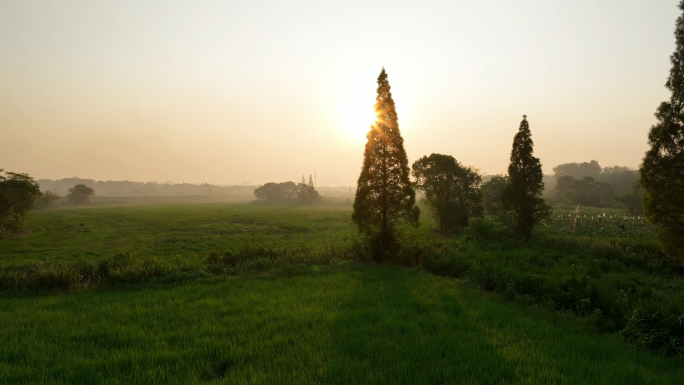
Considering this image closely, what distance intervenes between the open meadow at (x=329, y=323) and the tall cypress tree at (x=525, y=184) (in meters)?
8.69

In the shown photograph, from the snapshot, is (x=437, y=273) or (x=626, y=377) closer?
(x=626, y=377)

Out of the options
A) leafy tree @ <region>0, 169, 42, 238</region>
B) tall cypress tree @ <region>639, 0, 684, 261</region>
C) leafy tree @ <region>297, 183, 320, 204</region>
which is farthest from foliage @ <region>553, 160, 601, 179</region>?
leafy tree @ <region>0, 169, 42, 238</region>

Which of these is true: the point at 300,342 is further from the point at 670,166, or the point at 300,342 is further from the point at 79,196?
the point at 79,196

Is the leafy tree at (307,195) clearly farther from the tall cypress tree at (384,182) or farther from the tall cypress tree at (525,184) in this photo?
the tall cypress tree at (384,182)

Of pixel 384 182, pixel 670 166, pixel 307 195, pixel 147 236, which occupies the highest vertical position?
pixel 670 166

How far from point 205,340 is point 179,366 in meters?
1.06

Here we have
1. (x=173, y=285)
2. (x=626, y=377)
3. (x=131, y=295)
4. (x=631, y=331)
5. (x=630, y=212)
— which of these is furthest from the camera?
(x=630, y=212)

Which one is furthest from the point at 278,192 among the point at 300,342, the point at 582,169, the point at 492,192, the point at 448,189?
the point at 582,169

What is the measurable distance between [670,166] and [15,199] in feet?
195

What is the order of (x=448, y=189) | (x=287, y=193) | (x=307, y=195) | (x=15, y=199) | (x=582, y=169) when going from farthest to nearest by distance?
(x=582, y=169)
(x=287, y=193)
(x=307, y=195)
(x=448, y=189)
(x=15, y=199)

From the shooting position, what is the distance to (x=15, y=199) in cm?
3488

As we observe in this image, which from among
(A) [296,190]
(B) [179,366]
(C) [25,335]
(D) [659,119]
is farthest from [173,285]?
(A) [296,190]

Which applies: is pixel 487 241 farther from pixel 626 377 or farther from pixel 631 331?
pixel 626 377

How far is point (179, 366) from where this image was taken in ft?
19.5
